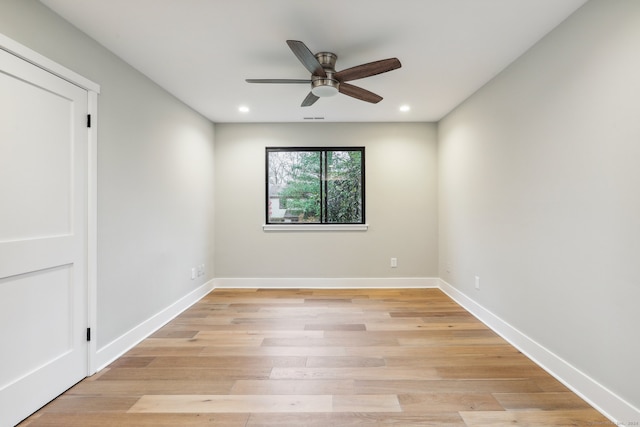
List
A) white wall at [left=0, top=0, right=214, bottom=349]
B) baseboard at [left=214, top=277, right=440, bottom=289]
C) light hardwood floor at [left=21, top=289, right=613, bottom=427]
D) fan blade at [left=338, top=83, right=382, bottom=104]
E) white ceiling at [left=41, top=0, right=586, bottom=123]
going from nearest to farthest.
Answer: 1. light hardwood floor at [left=21, top=289, right=613, bottom=427]
2. white ceiling at [left=41, top=0, right=586, bottom=123]
3. white wall at [left=0, top=0, right=214, bottom=349]
4. fan blade at [left=338, top=83, right=382, bottom=104]
5. baseboard at [left=214, top=277, right=440, bottom=289]

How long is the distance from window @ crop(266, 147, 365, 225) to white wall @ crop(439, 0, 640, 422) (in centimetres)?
183

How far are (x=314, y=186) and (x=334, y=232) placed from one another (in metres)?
0.74

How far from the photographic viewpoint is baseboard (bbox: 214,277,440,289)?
443cm

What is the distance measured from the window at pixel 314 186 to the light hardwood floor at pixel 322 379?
1658 millimetres

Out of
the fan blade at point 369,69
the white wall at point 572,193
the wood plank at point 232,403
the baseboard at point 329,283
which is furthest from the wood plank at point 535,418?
the baseboard at point 329,283

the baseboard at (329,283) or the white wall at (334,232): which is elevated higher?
the white wall at (334,232)

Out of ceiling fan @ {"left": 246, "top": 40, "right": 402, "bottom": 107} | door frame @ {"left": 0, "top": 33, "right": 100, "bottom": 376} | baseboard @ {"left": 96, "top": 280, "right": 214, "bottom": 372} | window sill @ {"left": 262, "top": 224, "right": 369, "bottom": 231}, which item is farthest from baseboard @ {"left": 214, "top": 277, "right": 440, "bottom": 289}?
ceiling fan @ {"left": 246, "top": 40, "right": 402, "bottom": 107}

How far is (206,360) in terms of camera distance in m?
2.37

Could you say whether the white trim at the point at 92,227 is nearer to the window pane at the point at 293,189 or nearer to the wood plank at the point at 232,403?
the wood plank at the point at 232,403

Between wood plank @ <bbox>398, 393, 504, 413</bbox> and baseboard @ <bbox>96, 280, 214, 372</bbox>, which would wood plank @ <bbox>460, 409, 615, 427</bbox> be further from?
baseboard @ <bbox>96, 280, 214, 372</bbox>

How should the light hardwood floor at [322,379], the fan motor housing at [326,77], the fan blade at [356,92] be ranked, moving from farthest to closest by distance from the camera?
the fan blade at [356,92]
the fan motor housing at [326,77]
the light hardwood floor at [322,379]

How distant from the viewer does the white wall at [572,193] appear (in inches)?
64.4

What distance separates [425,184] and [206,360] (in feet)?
11.6

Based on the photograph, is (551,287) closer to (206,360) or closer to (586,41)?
(586,41)
